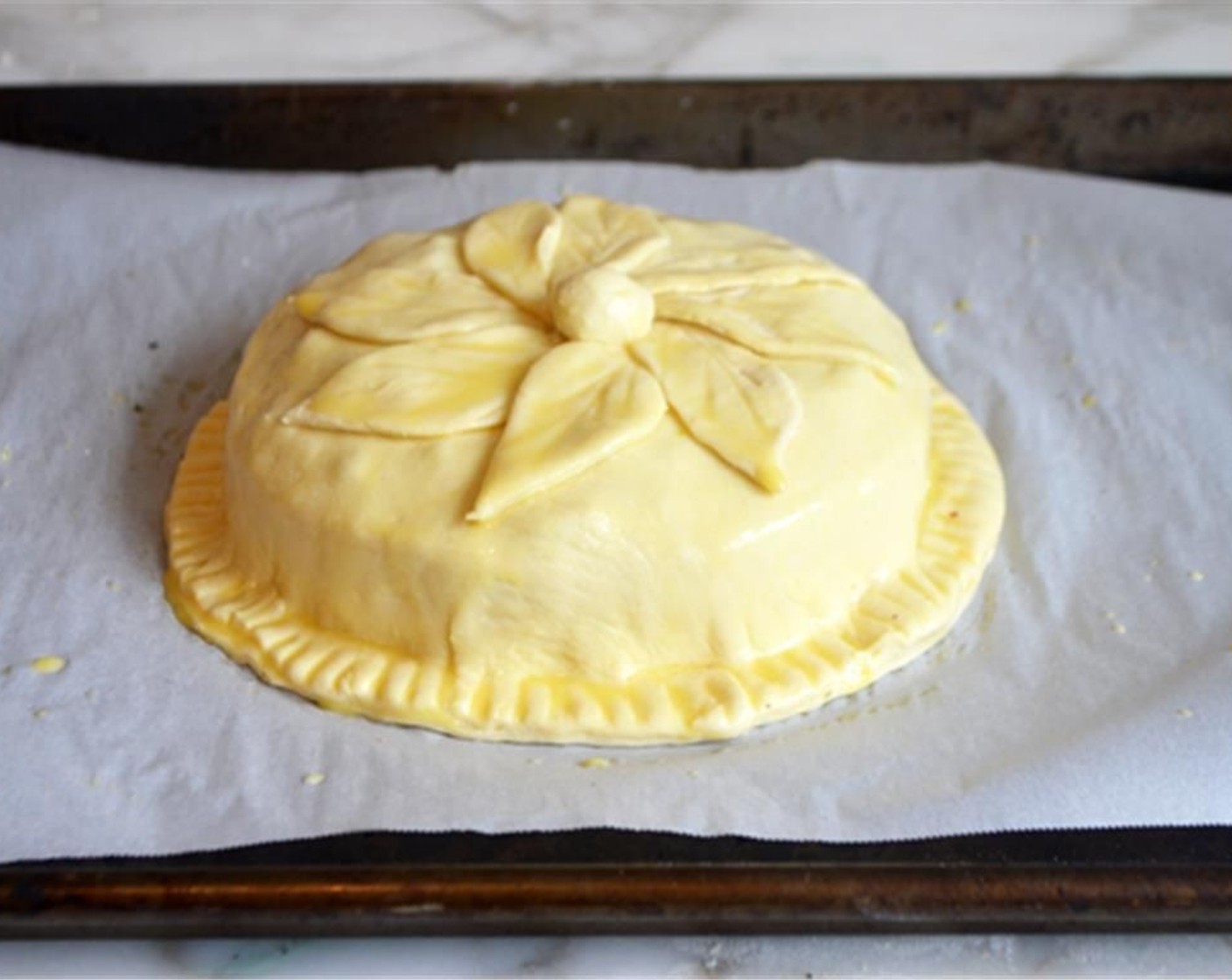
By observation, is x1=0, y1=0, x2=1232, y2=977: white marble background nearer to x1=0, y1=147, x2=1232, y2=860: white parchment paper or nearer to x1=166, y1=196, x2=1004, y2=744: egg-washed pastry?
x1=0, y1=147, x2=1232, y2=860: white parchment paper

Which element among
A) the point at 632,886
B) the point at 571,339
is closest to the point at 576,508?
the point at 571,339

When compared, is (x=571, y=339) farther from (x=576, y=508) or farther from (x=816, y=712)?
(x=816, y=712)

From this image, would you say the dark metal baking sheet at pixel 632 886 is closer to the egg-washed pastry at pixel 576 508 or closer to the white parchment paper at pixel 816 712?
the white parchment paper at pixel 816 712

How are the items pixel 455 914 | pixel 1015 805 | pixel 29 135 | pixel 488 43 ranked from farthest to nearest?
pixel 488 43, pixel 29 135, pixel 1015 805, pixel 455 914

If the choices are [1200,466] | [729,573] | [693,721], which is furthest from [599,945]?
[1200,466]

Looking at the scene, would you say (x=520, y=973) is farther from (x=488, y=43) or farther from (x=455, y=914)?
(x=488, y=43)

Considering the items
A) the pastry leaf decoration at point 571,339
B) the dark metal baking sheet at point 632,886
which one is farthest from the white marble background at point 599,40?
the dark metal baking sheet at point 632,886
